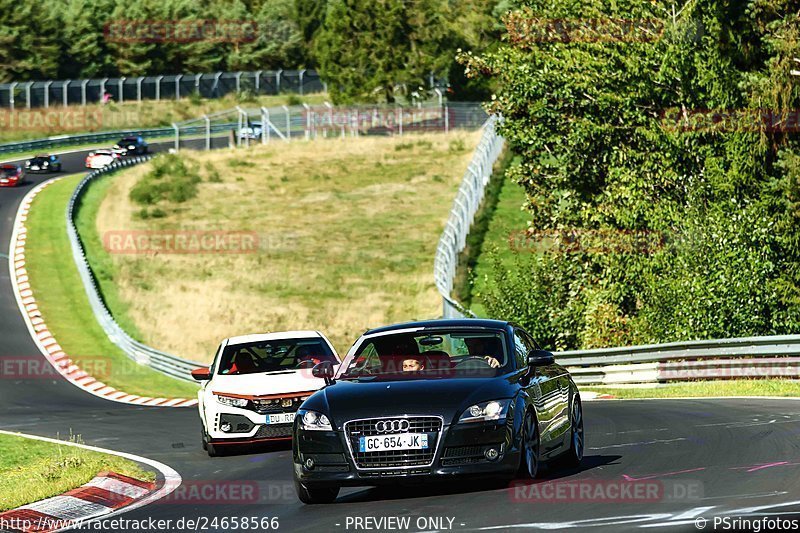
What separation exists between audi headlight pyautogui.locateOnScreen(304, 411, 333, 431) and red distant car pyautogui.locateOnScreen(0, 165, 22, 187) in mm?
62778

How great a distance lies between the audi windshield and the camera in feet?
37.0

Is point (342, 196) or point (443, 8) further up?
point (443, 8)

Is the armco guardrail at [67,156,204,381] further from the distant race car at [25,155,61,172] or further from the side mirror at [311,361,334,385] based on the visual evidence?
the side mirror at [311,361,334,385]

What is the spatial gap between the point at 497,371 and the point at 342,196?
2148 inches

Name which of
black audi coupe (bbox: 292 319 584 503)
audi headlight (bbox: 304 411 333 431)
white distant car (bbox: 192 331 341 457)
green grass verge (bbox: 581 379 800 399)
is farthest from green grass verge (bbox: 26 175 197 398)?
audi headlight (bbox: 304 411 333 431)

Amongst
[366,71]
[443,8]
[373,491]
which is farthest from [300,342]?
[443,8]

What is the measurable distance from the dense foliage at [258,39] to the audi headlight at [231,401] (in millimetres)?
72325

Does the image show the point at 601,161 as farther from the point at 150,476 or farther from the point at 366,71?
the point at 366,71

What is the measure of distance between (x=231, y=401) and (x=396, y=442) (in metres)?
6.74

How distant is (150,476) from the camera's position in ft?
46.6

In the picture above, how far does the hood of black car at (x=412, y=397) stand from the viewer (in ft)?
33.9

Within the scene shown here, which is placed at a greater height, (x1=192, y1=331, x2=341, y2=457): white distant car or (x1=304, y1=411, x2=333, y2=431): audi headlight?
(x1=304, y1=411, x2=333, y2=431): audi headlight

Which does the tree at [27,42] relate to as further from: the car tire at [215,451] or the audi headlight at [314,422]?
the audi headlight at [314,422]

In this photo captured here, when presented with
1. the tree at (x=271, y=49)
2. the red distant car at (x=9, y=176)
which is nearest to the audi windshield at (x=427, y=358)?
the red distant car at (x=9, y=176)
